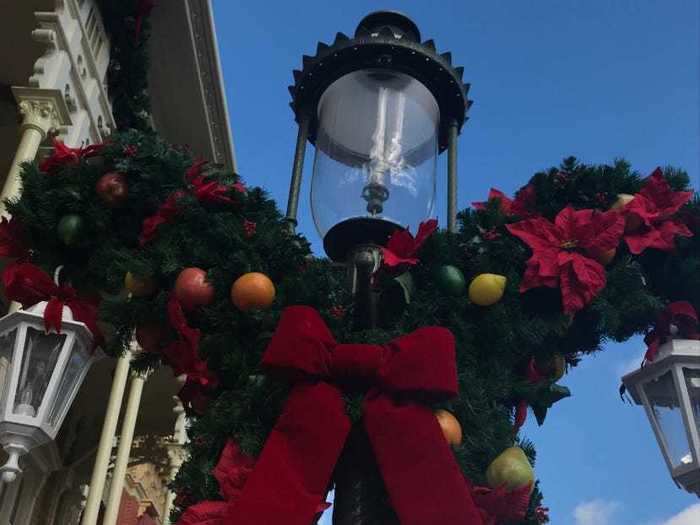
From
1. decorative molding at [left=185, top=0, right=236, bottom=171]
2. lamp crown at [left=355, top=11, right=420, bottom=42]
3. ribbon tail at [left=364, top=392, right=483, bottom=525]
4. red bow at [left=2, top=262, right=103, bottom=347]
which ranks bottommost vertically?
ribbon tail at [left=364, top=392, right=483, bottom=525]

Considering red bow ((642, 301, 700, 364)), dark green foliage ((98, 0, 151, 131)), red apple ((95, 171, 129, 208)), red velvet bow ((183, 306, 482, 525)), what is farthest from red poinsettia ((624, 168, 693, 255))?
dark green foliage ((98, 0, 151, 131))

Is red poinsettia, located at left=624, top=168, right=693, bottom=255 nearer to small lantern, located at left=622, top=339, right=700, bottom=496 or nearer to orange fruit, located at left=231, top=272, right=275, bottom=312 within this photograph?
small lantern, located at left=622, top=339, right=700, bottom=496

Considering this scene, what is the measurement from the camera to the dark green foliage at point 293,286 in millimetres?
1890

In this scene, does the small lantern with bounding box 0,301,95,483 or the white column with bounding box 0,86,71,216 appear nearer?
the small lantern with bounding box 0,301,95,483

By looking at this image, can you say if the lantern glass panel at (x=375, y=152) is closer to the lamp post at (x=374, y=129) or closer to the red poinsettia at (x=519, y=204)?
the lamp post at (x=374, y=129)

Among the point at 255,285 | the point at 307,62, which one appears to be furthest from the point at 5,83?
the point at 255,285

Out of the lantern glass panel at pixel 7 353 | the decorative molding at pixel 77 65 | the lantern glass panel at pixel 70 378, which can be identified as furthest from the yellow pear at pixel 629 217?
the decorative molding at pixel 77 65

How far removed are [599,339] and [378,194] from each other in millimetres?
882

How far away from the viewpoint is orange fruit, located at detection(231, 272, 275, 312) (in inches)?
79.0

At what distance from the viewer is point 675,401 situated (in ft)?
7.48

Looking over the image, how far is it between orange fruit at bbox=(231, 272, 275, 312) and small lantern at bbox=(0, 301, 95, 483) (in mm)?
719

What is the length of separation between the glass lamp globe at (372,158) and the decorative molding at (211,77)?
9.01 meters

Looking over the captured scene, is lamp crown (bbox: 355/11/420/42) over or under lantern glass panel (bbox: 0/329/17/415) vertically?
over

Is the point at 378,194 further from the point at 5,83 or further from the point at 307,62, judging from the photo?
the point at 5,83
